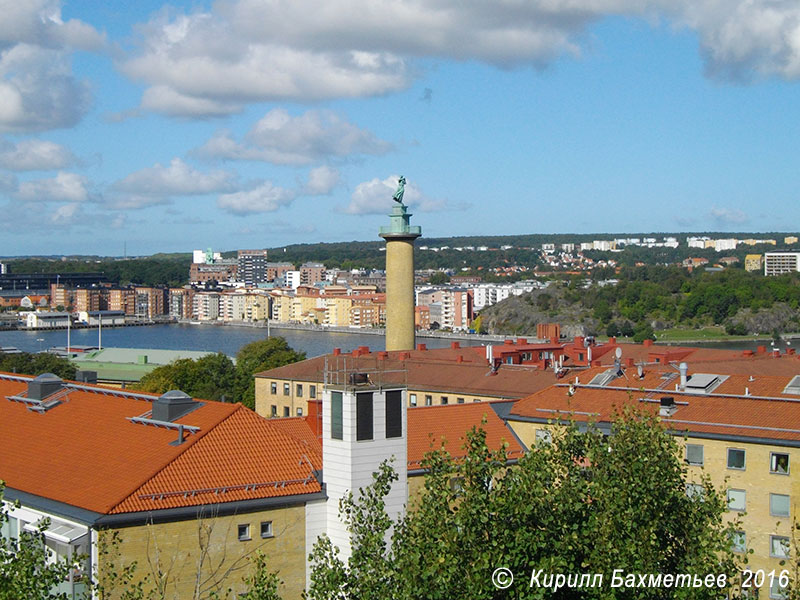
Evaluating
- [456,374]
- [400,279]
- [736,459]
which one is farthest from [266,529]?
[400,279]

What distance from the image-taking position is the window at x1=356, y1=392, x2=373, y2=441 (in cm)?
1298

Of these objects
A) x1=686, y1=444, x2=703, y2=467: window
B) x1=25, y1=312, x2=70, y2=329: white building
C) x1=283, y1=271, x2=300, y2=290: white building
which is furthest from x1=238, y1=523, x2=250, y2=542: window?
x1=283, y1=271, x2=300, y2=290: white building

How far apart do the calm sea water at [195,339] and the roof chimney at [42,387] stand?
252ft

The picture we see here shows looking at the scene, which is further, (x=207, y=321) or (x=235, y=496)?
(x=207, y=321)

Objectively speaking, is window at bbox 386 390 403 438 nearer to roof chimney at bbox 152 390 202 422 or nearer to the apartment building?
the apartment building

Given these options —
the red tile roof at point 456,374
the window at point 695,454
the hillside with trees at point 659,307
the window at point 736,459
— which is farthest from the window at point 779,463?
the hillside with trees at point 659,307

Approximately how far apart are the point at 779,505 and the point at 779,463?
22.7 inches

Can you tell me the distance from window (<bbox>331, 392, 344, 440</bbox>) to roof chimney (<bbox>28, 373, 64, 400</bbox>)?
215 inches

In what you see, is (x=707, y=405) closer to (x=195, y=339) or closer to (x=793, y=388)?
(x=793, y=388)

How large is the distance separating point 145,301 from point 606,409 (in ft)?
491

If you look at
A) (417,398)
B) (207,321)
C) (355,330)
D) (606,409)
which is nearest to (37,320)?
(207,321)

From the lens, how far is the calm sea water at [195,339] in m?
103

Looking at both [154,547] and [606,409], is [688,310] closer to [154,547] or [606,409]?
[606,409]

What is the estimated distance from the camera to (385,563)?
8.66m
